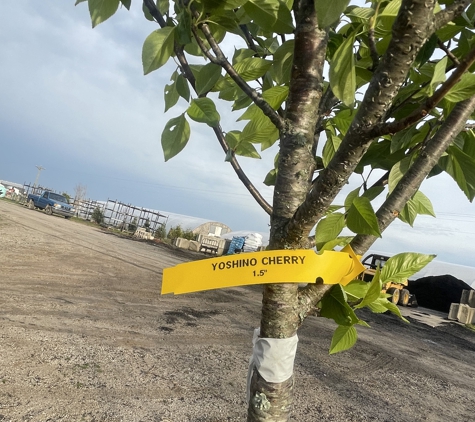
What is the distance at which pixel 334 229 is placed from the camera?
0.80m

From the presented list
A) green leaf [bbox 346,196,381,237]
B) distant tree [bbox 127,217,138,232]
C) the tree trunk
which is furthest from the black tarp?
green leaf [bbox 346,196,381,237]

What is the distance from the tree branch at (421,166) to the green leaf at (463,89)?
146 millimetres

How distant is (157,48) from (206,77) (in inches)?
4.8

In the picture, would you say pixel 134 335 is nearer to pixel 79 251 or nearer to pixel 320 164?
pixel 320 164

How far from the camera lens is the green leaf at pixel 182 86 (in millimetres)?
853

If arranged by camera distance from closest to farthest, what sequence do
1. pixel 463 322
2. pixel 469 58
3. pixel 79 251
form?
1. pixel 469 58
2. pixel 79 251
3. pixel 463 322

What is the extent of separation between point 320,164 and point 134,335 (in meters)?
4.93

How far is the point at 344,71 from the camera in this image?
1.98 ft

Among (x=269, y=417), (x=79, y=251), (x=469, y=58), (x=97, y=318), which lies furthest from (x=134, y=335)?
(x=79, y=251)

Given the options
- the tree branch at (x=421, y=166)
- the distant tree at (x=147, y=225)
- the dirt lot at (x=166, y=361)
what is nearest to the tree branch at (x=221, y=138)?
the tree branch at (x=421, y=166)

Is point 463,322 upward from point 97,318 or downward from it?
upward

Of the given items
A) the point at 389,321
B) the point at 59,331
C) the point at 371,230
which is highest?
the point at 371,230

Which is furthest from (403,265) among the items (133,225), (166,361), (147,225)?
(133,225)

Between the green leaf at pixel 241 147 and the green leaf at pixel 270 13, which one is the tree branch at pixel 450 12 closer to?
the green leaf at pixel 270 13
